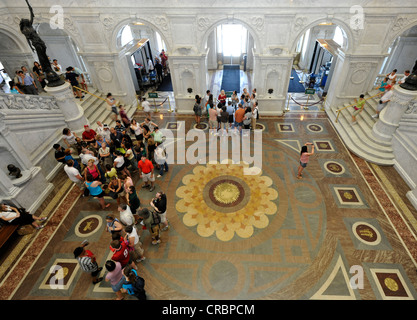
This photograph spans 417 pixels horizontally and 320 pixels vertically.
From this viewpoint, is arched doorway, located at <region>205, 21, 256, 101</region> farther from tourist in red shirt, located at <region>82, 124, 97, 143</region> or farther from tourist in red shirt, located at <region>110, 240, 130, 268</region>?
tourist in red shirt, located at <region>110, 240, 130, 268</region>

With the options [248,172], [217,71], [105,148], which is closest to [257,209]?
[248,172]

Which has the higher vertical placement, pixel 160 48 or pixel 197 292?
pixel 160 48

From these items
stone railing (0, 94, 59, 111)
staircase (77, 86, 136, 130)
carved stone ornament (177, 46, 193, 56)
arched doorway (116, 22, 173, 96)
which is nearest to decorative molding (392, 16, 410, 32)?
carved stone ornament (177, 46, 193, 56)

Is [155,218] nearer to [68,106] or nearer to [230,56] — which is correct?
[68,106]

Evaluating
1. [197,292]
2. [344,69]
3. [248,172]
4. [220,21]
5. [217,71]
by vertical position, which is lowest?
[197,292]

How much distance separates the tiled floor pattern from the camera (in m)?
5.85

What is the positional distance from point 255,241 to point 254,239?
7cm

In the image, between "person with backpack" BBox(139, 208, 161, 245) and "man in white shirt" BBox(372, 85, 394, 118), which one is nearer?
"person with backpack" BBox(139, 208, 161, 245)

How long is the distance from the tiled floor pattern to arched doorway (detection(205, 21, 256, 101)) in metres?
9.93

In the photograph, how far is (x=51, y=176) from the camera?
9016 mm

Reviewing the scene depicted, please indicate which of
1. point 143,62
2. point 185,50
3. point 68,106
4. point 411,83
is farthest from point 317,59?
point 68,106

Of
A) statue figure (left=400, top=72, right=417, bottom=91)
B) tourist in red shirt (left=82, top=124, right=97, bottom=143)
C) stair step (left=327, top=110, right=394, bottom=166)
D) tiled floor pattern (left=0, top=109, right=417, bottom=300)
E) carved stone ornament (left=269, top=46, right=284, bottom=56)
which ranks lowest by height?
tiled floor pattern (left=0, top=109, right=417, bottom=300)

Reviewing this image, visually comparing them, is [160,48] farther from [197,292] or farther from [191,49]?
[197,292]

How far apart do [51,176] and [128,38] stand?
13.3 meters
